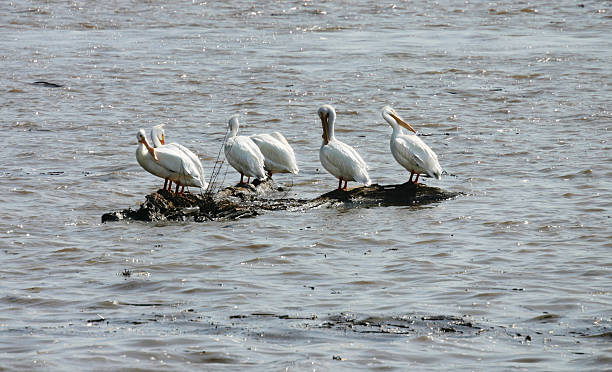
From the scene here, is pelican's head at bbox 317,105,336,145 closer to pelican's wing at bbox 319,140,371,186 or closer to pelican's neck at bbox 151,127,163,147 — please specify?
pelican's wing at bbox 319,140,371,186

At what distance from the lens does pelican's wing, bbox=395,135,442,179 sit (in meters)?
10.6

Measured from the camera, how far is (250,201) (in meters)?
10.5

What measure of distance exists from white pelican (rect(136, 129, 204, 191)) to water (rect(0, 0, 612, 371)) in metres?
0.73

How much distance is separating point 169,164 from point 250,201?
2.97 ft

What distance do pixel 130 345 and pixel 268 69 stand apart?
14825 mm

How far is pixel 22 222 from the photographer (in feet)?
32.0

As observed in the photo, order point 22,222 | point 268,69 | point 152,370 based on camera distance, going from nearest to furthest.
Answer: point 152,370 → point 22,222 → point 268,69

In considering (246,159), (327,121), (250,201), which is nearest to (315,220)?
(250,201)

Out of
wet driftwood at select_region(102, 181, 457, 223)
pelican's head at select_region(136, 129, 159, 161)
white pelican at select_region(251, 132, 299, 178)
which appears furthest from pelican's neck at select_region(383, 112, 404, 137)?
pelican's head at select_region(136, 129, 159, 161)

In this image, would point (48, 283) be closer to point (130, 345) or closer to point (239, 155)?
point (130, 345)

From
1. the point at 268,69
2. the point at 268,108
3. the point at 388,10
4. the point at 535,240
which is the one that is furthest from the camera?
the point at 388,10

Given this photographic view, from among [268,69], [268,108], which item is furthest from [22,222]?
[268,69]

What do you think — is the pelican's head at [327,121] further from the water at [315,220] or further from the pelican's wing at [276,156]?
the water at [315,220]

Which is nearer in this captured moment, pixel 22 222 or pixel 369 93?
pixel 22 222
